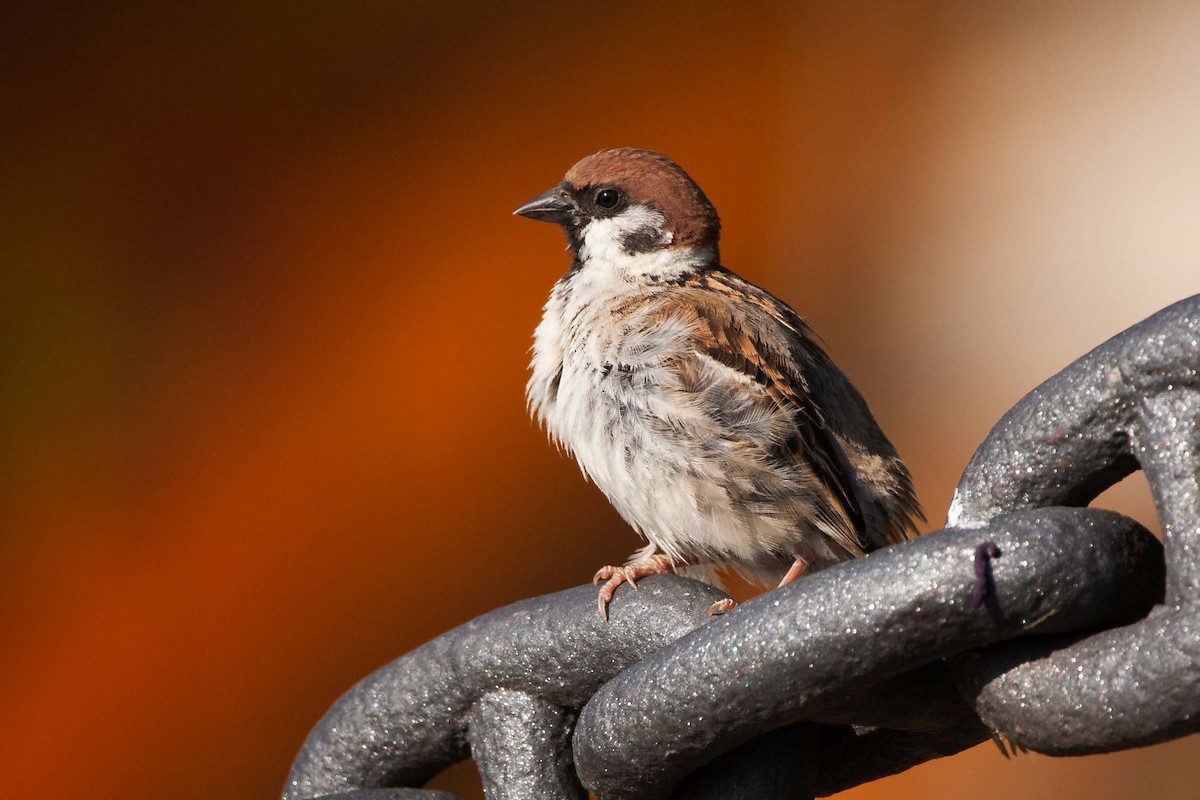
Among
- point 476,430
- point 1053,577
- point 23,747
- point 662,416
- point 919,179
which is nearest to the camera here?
point 1053,577

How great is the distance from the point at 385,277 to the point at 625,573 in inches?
111

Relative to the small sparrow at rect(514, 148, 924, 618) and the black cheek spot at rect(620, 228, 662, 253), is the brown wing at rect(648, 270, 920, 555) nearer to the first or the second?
the small sparrow at rect(514, 148, 924, 618)

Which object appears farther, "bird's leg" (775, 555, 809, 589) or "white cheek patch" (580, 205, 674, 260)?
"white cheek patch" (580, 205, 674, 260)

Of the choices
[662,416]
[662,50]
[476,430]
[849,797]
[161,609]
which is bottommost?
[849,797]

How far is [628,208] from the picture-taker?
2.98 meters

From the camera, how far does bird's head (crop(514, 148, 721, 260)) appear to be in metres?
2.94

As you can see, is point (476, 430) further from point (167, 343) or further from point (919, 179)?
point (919, 179)

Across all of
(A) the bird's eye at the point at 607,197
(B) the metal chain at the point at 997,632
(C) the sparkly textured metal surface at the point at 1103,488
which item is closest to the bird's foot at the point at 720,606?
(B) the metal chain at the point at 997,632

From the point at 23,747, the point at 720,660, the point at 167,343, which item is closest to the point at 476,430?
the point at 167,343

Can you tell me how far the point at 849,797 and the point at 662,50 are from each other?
7.94ft

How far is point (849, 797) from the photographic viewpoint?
4.65m

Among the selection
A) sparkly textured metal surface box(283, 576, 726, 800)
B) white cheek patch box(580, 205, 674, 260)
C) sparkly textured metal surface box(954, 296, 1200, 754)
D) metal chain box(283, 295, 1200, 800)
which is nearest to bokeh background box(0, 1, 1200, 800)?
white cheek patch box(580, 205, 674, 260)

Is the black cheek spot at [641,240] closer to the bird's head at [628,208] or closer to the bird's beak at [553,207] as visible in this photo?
the bird's head at [628,208]

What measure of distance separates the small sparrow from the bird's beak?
10.5 inches
